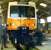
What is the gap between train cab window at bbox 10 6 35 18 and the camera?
185 inches

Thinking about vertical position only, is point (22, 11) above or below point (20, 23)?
above

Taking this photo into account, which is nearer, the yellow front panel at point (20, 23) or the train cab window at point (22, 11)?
the yellow front panel at point (20, 23)

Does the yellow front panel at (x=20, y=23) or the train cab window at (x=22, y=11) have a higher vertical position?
the train cab window at (x=22, y=11)

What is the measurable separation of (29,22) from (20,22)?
0.69 feet

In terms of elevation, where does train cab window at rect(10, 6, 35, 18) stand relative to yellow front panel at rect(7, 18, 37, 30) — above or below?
above

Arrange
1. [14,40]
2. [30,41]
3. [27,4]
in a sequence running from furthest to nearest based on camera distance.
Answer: [27,4], [14,40], [30,41]

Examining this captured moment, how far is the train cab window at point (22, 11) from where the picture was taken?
15.4ft

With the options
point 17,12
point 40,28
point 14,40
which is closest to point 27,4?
point 17,12

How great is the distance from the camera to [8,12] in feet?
16.2

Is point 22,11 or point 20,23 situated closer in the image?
point 20,23

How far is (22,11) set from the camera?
4.68 m

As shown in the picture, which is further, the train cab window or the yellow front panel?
the train cab window

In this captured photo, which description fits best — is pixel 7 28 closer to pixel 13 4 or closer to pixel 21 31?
pixel 21 31

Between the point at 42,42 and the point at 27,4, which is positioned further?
the point at 27,4
